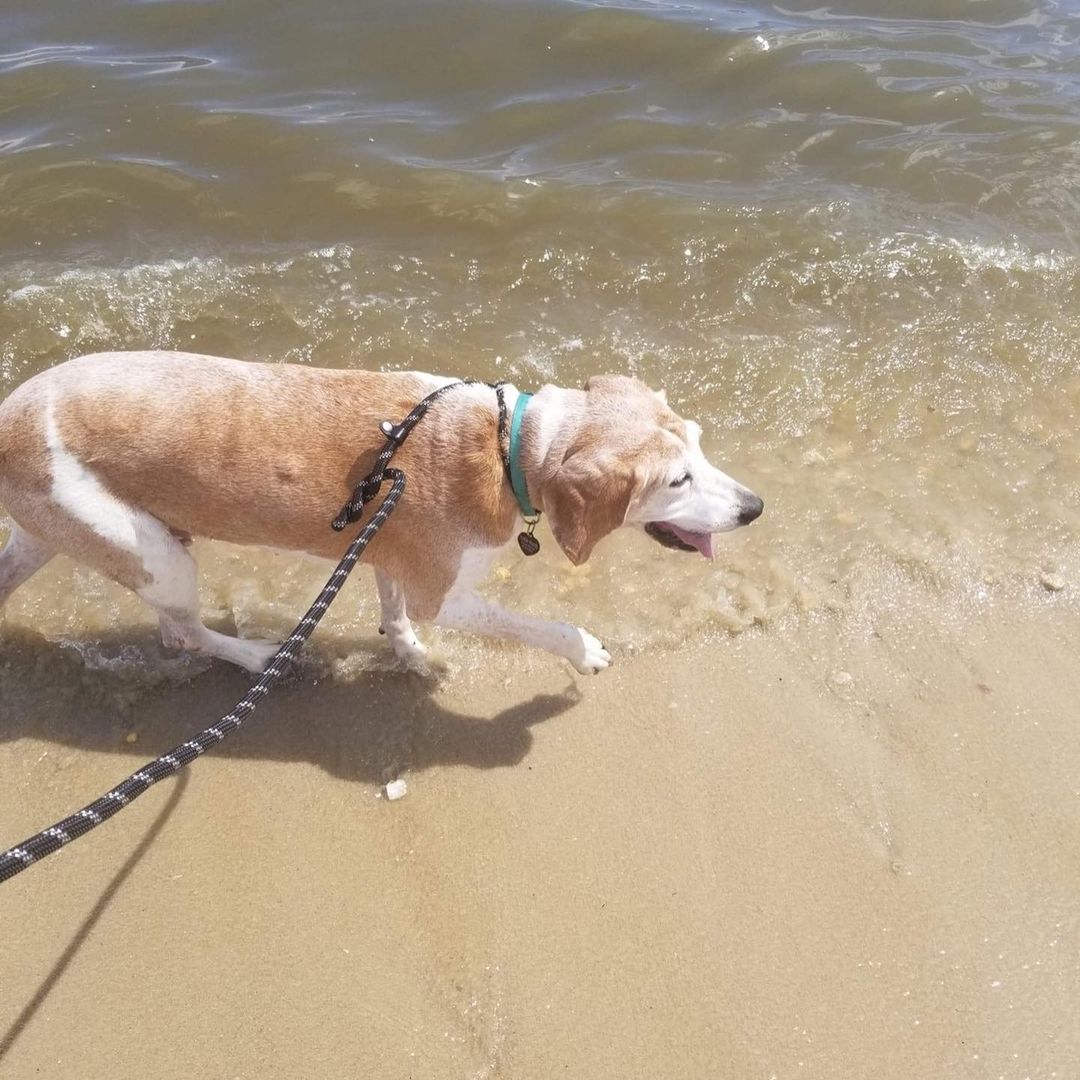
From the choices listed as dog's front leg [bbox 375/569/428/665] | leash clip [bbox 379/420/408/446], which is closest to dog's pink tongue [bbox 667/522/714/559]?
leash clip [bbox 379/420/408/446]

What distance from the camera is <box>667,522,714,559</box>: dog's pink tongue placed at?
13.7 feet

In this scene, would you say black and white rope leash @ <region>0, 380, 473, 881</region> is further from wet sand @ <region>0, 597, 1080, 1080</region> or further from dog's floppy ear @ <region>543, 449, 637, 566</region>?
wet sand @ <region>0, 597, 1080, 1080</region>

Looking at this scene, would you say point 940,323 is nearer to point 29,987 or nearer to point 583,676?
point 583,676

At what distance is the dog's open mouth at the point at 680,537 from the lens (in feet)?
13.7

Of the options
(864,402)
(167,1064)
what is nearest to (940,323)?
(864,402)

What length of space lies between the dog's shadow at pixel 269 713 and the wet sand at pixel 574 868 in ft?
0.05

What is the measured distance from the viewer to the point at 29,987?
3416 millimetres

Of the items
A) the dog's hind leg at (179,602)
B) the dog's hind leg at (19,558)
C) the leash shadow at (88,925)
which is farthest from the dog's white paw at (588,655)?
the dog's hind leg at (19,558)

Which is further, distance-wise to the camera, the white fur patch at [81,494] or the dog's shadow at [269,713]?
the dog's shadow at [269,713]

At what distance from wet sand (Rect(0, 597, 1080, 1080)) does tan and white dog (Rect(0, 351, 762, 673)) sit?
0.79m

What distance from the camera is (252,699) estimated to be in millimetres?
2939

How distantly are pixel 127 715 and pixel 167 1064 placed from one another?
170 cm

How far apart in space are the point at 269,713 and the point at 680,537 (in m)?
2.16

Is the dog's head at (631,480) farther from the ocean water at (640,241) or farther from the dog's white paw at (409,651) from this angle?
the dog's white paw at (409,651)
